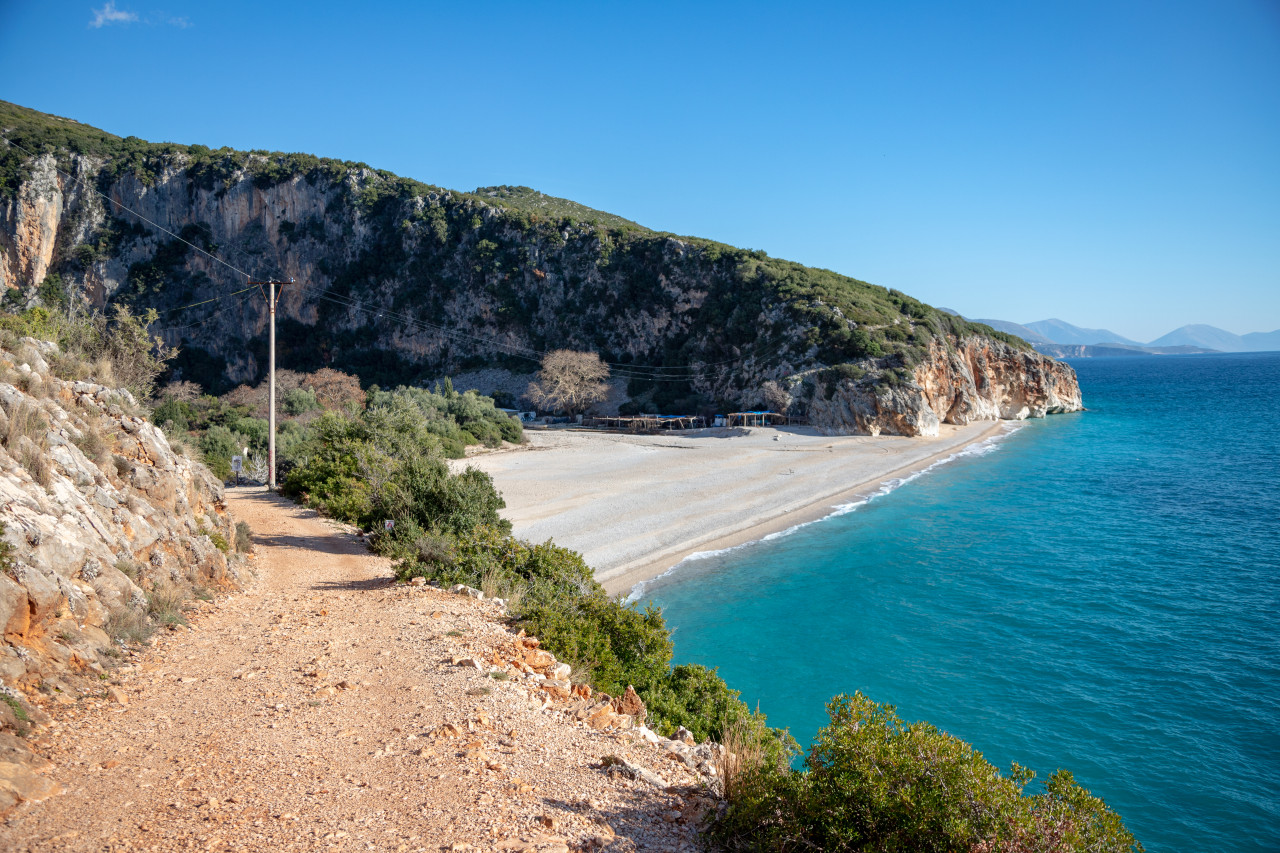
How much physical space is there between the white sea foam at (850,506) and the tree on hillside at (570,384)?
24312 mm

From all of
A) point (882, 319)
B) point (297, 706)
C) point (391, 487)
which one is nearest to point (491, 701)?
point (297, 706)

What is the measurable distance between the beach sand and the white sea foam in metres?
0.23

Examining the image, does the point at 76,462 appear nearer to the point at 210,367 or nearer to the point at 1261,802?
the point at 1261,802

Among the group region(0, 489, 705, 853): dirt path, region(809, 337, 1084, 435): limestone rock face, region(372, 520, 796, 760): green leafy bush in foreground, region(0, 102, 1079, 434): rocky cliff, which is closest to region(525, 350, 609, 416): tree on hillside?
region(0, 102, 1079, 434): rocky cliff

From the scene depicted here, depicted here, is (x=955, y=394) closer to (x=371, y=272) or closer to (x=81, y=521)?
(x=81, y=521)

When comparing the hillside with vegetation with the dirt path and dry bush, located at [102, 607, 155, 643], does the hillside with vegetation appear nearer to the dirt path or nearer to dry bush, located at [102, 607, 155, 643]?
dry bush, located at [102, 607, 155, 643]

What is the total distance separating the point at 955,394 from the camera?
48.1 metres

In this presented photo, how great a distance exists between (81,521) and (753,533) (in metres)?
17.4

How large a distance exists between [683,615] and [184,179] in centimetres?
7254

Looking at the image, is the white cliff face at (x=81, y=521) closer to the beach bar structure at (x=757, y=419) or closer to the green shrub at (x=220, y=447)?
the green shrub at (x=220, y=447)

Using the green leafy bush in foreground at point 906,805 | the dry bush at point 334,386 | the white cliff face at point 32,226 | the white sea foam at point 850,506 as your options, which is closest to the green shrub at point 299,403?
the dry bush at point 334,386

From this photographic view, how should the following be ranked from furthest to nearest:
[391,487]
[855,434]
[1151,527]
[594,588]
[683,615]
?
[855,434] → [1151,527] → [683,615] → [391,487] → [594,588]

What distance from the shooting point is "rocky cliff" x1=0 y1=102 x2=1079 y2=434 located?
181 ft

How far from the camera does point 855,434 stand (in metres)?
40.2
